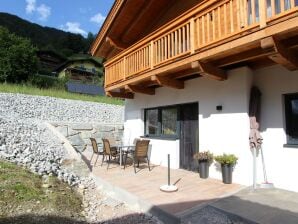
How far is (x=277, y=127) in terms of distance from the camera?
5844mm

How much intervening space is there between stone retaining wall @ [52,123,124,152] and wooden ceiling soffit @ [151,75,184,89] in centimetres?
469

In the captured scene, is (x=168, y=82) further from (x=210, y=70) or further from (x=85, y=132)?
(x=85, y=132)

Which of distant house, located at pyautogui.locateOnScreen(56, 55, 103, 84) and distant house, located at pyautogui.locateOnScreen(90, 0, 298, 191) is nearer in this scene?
distant house, located at pyautogui.locateOnScreen(90, 0, 298, 191)

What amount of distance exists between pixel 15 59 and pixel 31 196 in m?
15.7

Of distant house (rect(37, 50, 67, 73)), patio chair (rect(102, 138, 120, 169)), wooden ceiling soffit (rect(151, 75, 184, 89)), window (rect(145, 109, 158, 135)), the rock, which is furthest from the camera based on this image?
distant house (rect(37, 50, 67, 73))

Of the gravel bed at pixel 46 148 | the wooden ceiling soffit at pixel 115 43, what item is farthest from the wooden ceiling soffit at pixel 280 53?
the wooden ceiling soffit at pixel 115 43

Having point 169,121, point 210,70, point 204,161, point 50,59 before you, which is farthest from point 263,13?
point 50,59

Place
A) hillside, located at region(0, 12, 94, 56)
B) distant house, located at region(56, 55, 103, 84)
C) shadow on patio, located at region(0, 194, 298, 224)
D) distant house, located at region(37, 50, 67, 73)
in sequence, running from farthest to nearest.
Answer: hillside, located at region(0, 12, 94, 56) < distant house, located at region(37, 50, 67, 73) < distant house, located at region(56, 55, 103, 84) < shadow on patio, located at region(0, 194, 298, 224)

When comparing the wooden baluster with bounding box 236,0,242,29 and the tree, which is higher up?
the tree

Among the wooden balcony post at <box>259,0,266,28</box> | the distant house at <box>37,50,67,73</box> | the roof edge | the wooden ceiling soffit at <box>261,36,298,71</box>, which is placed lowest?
the wooden ceiling soffit at <box>261,36,298,71</box>

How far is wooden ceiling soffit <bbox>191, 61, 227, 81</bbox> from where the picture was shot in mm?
5772

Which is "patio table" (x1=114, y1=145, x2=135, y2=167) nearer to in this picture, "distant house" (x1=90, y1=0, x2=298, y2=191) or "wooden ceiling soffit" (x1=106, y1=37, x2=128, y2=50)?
"distant house" (x1=90, y1=0, x2=298, y2=191)

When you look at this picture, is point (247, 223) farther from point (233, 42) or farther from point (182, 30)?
point (182, 30)

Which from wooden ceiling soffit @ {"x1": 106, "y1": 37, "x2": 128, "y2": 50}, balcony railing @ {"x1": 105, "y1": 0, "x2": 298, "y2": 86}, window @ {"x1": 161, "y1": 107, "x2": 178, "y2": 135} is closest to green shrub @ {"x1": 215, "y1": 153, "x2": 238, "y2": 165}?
window @ {"x1": 161, "y1": 107, "x2": 178, "y2": 135}
